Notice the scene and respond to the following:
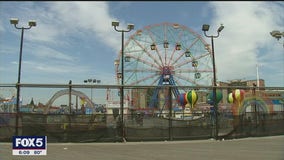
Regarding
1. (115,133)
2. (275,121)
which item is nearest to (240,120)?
(275,121)

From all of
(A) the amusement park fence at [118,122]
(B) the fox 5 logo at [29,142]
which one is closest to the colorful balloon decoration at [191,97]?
(A) the amusement park fence at [118,122]

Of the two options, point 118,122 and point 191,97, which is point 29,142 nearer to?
point 118,122

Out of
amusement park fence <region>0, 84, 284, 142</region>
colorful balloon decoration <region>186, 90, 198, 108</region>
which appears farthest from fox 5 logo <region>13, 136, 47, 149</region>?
colorful balloon decoration <region>186, 90, 198, 108</region>

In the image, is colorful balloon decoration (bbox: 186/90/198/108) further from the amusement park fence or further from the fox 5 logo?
Result: the fox 5 logo

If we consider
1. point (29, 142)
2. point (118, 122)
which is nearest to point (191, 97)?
point (118, 122)

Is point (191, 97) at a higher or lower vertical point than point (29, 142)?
higher

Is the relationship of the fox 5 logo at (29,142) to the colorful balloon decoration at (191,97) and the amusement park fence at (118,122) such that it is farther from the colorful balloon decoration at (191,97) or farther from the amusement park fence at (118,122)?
the colorful balloon decoration at (191,97)

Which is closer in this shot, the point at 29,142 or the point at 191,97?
the point at 29,142

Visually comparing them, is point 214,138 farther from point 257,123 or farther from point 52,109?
point 52,109

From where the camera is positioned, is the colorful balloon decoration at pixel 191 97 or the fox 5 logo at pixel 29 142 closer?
the fox 5 logo at pixel 29 142

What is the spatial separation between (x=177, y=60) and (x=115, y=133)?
2333cm

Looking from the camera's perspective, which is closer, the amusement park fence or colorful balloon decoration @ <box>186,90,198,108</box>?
the amusement park fence

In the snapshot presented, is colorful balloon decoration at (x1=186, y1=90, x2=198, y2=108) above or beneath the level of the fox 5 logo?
above

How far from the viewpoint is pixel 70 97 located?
50.1 feet
